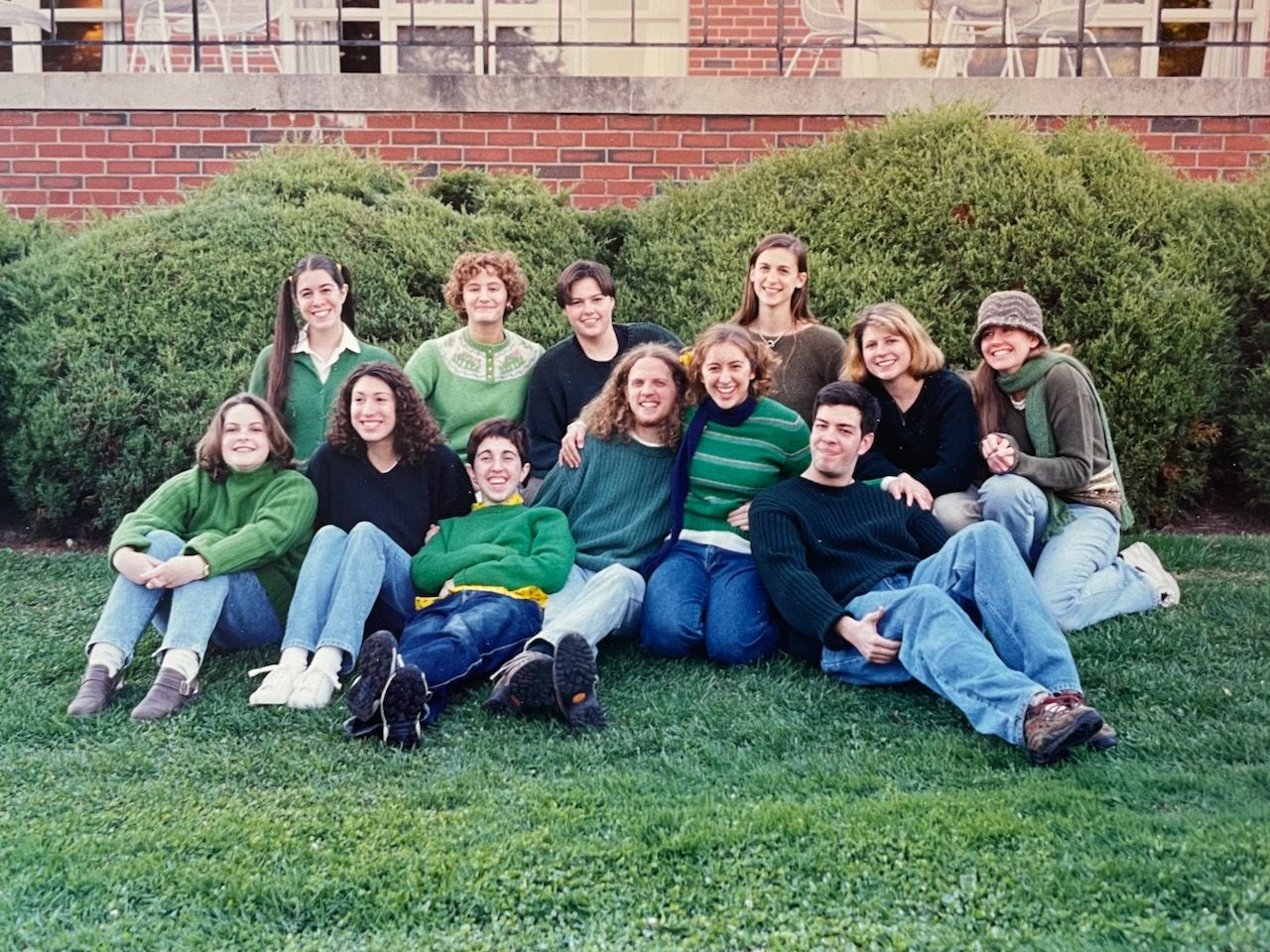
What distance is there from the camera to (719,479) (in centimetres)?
475

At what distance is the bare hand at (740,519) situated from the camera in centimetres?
470

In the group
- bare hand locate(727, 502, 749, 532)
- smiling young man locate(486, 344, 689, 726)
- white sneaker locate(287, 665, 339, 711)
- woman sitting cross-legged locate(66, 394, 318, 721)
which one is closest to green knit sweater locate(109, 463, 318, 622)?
woman sitting cross-legged locate(66, 394, 318, 721)

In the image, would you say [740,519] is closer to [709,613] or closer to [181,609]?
[709,613]

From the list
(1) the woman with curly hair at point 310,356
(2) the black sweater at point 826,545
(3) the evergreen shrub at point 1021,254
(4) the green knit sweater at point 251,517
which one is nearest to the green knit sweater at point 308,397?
(1) the woman with curly hair at point 310,356

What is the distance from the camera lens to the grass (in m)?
2.78

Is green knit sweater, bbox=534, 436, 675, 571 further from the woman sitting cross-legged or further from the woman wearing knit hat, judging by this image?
the woman wearing knit hat

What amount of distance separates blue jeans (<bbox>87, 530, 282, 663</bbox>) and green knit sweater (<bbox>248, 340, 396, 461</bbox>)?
2.85ft

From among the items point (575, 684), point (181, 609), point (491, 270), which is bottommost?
point (575, 684)

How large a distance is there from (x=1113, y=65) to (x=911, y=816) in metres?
9.27

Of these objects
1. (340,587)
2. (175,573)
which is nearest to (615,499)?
(340,587)

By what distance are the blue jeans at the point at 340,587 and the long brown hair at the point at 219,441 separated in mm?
363

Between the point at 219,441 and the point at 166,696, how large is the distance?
947mm

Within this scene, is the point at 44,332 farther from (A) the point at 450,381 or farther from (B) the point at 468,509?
(B) the point at 468,509

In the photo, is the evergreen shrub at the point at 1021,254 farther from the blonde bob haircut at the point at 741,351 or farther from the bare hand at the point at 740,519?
the bare hand at the point at 740,519
